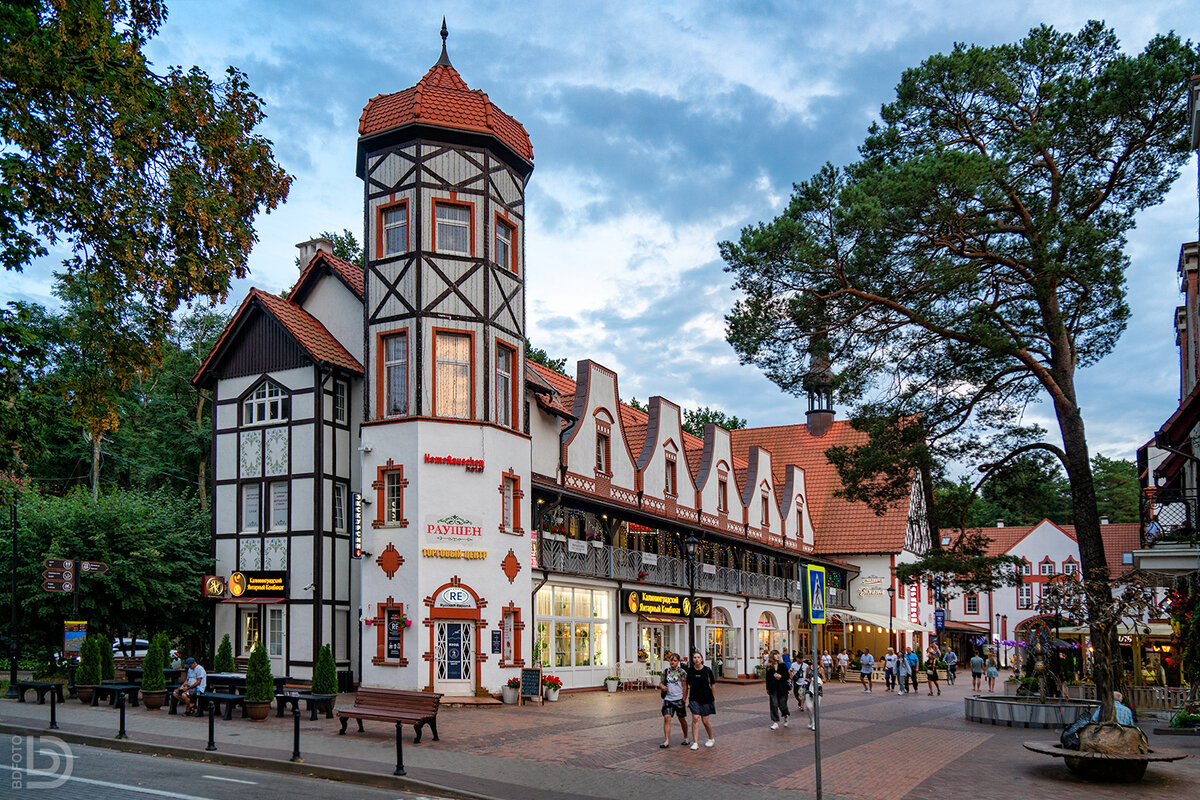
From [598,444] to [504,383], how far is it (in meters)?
7.53

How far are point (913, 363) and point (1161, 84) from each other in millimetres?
7472

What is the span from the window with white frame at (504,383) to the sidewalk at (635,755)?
7895 millimetres

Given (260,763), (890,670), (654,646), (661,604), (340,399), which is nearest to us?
(260,763)

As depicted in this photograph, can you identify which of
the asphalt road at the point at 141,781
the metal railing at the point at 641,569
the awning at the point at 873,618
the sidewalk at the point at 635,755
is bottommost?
the awning at the point at 873,618

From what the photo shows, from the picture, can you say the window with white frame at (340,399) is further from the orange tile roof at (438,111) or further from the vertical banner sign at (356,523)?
the orange tile roof at (438,111)

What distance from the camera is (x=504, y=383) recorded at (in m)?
28.5

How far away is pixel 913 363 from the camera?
→ 78.5ft

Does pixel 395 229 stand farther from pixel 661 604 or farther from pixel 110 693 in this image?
pixel 661 604

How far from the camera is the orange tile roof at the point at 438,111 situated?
2767 cm

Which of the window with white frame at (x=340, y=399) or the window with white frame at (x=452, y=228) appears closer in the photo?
the window with white frame at (x=452, y=228)

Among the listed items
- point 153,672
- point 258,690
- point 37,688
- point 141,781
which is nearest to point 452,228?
point 258,690

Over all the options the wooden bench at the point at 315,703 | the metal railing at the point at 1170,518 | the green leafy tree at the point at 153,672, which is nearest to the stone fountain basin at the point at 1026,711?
the metal railing at the point at 1170,518

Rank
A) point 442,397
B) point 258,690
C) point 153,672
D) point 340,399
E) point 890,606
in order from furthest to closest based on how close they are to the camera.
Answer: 1. point 890,606
2. point 340,399
3. point 442,397
4. point 153,672
5. point 258,690

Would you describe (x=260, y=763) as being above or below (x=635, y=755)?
above
